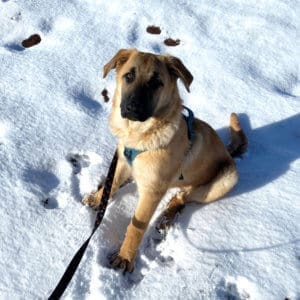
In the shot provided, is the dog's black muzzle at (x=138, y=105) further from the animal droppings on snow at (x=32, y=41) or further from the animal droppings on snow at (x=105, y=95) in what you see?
the animal droppings on snow at (x=32, y=41)

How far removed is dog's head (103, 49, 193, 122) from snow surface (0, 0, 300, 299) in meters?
1.24

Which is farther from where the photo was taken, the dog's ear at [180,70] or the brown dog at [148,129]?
the dog's ear at [180,70]

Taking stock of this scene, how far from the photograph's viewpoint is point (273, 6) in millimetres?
6617

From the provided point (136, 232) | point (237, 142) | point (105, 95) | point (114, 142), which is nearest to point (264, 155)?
point (237, 142)

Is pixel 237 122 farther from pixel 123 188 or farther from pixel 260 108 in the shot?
pixel 123 188

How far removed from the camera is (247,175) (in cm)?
455

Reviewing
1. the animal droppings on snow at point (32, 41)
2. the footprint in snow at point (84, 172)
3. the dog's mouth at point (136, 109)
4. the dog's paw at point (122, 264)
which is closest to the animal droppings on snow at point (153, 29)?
the animal droppings on snow at point (32, 41)

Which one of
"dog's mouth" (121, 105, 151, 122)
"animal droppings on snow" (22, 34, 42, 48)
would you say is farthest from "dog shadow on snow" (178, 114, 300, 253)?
"animal droppings on snow" (22, 34, 42, 48)

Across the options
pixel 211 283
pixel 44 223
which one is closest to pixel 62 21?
pixel 44 223

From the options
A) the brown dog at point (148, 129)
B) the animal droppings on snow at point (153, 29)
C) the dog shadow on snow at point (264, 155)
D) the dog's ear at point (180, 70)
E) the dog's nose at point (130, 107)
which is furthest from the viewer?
the animal droppings on snow at point (153, 29)

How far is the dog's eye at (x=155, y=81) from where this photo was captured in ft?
11.1

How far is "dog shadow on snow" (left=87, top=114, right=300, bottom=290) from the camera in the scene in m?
3.58

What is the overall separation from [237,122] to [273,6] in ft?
10.1

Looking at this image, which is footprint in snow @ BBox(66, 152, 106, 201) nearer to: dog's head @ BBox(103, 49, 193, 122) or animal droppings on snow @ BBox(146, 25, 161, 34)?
dog's head @ BBox(103, 49, 193, 122)
